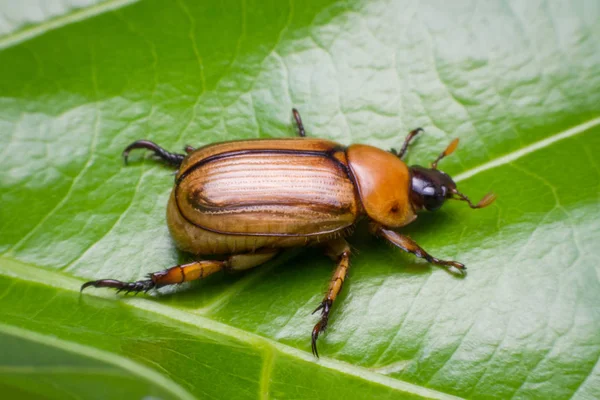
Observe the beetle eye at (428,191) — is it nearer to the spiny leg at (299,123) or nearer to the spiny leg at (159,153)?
the spiny leg at (299,123)

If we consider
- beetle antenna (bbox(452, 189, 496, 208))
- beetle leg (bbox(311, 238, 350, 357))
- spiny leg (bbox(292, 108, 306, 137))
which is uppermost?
spiny leg (bbox(292, 108, 306, 137))

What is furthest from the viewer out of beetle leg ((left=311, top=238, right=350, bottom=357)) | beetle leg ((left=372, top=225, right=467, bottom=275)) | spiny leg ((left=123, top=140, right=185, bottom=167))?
spiny leg ((left=123, top=140, right=185, bottom=167))

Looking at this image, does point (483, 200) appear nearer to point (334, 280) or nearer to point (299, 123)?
point (334, 280)

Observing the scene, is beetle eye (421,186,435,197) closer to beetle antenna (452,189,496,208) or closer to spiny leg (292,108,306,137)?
beetle antenna (452,189,496,208)

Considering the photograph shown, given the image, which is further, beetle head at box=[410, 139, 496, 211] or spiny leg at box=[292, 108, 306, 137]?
spiny leg at box=[292, 108, 306, 137]

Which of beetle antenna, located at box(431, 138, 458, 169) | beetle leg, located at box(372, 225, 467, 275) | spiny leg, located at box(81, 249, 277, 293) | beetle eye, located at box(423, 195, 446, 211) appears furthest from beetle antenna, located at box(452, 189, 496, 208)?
spiny leg, located at box(81, 249, 277, 293)

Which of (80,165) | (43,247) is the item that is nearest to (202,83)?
(80,165)

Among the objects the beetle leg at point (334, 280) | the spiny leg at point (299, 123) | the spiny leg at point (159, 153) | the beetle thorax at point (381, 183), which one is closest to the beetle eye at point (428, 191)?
the beetle thorax at point (381, 183)
